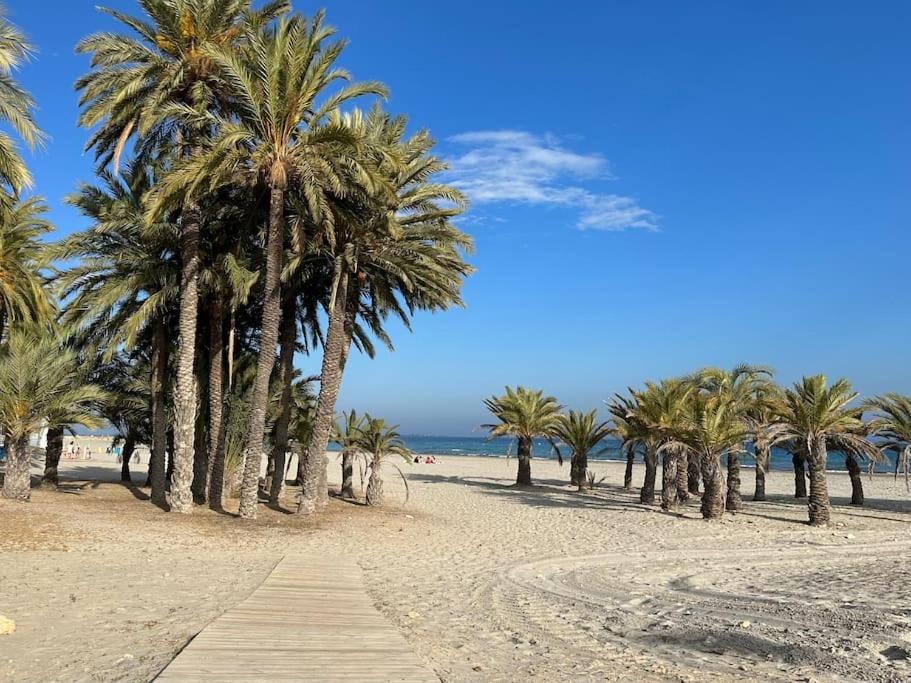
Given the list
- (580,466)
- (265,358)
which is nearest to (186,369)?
(265,358)

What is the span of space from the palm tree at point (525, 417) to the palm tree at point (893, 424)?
12666 mm

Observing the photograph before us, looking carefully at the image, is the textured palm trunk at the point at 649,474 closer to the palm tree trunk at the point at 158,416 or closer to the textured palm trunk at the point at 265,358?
the textured palm trunk at the point at 265,358

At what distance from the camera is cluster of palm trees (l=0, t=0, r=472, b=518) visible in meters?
15.2

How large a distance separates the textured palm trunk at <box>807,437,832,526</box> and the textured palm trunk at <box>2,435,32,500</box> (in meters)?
21.5

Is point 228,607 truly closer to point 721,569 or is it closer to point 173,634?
point 173,634

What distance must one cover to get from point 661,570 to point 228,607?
8359mm

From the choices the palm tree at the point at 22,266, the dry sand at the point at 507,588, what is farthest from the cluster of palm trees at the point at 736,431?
the palm tree at the point at 22,266

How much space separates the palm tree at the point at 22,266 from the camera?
17797 mm

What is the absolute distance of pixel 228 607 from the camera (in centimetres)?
769

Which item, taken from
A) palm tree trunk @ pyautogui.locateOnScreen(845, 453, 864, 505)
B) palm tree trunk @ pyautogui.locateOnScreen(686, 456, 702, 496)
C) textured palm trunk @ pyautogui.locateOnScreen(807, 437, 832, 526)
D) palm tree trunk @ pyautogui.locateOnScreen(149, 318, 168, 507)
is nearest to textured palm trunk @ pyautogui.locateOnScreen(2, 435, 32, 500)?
palm tree trunk @ pyautogui.locateOnScreen(149, 318, 168, 507)

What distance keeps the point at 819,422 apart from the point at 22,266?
23544 mm

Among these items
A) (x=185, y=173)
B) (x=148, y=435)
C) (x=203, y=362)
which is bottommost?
(x=148, y=435)

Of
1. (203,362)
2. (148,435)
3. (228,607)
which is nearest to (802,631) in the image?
(228,607)

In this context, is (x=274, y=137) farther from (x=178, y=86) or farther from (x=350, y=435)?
(x=350, y=435)
